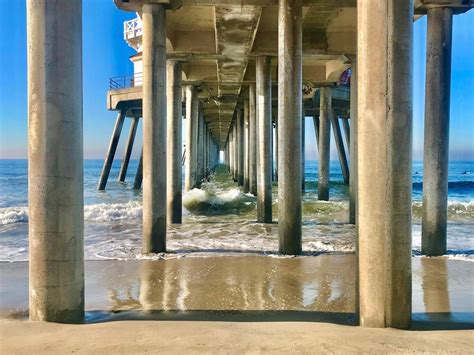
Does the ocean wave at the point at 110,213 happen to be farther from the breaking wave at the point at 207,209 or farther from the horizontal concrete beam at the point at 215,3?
the horizontal concrete beam at the point at 215,3

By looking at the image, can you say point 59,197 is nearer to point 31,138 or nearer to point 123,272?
point 31,138

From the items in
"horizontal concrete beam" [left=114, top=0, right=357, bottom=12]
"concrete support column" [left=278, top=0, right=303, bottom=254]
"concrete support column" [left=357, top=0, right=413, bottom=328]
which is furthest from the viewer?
"horizontal concrete beam" [left=114, top=0, right=357, bottom=12]

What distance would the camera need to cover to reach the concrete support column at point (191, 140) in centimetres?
1493

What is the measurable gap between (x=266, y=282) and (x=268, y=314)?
1.16 m

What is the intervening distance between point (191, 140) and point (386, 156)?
1258 cm

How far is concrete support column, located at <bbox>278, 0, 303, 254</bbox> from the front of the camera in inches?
250

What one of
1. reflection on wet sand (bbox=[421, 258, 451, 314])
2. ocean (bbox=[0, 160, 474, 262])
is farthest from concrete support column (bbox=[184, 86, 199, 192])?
reflection on wet sand (bbox=[421, 258, 451, 314])

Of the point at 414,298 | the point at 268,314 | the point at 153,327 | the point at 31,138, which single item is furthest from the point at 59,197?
the point at 414,298

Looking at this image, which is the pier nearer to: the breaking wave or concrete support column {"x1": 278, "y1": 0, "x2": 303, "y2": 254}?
concrete support column {"x1": 278, "y1": 0, "x2": 303, "y2": 254}

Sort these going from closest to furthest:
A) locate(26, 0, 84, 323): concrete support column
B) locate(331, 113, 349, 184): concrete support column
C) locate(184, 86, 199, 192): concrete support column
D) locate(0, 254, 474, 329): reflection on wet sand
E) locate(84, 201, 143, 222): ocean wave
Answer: locate(26, 0, 84, 323): concrete support column < locate(0, 254, 474, 329): reflection on wet sand < locate(84, 201, 143, 222): ocean wave < locate(184, 86, 199, 192): concrete support column < locate(331, 113, 349, 184): concrete support column

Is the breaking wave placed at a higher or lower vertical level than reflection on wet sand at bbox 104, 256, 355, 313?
lower

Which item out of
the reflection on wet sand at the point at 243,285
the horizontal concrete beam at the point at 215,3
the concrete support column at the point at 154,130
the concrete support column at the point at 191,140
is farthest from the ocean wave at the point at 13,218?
the reflection on wet sand at the point at 243,285

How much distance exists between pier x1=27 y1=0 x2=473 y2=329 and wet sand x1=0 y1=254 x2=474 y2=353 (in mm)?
407

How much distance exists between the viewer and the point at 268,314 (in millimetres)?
3688
